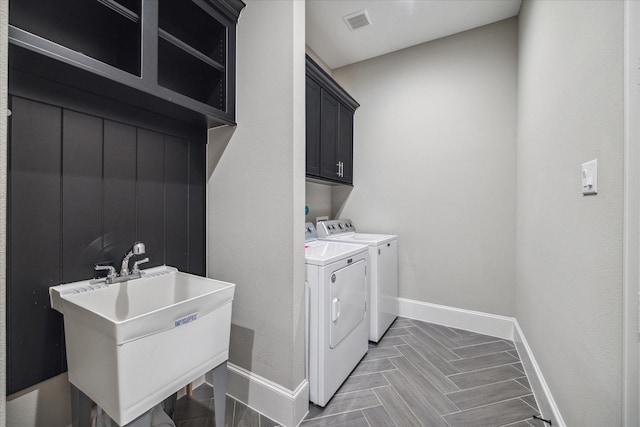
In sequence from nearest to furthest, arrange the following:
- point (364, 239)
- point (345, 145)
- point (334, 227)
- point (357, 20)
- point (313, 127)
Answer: point (313, 127), point (357, 20), point (364, 239), point (334, 227), point (345, 145)

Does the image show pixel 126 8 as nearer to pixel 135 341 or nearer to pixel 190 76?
pixel 190 76

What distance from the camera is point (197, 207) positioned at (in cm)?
171

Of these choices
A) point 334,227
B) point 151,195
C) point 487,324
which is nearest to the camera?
point 151,195

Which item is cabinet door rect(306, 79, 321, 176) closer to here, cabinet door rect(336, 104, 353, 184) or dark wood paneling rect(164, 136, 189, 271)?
cabinet door rect(336, 104, 353, 184)

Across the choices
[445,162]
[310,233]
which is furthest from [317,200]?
[445,162]

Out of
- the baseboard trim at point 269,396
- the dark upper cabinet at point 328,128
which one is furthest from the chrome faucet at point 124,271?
the dark upper cabinet at point 328,128

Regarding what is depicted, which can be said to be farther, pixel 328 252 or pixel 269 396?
pixel 328 252

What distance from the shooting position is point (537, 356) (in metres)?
1.61

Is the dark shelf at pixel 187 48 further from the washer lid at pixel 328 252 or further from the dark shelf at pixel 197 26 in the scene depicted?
the washer lid at pixel 328 252

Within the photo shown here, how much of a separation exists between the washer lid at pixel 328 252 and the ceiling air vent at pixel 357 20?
1.98 meters

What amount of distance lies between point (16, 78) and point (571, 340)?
246 centimetres

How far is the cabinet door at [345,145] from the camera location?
2732mm

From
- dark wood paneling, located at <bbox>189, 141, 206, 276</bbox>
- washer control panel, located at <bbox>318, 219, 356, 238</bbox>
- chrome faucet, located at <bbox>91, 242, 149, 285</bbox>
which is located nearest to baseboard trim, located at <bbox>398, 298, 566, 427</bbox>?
washer control panel, located at <bbox>318, 219, 356, 238</bbox>

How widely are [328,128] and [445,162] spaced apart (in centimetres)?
123
